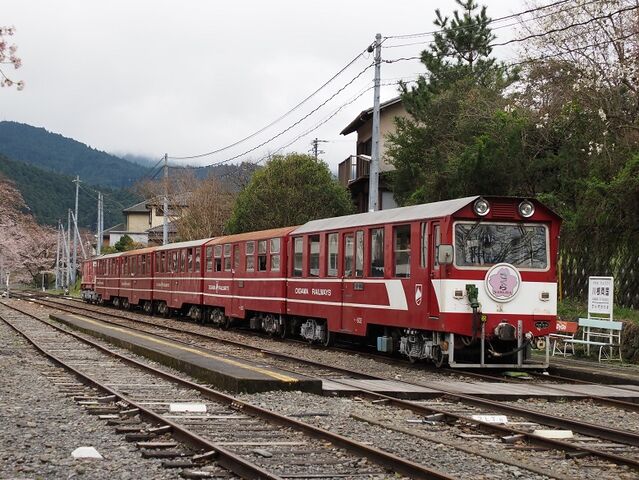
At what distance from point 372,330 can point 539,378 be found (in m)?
4.15

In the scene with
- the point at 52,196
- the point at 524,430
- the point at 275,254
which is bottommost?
the point at 524,430

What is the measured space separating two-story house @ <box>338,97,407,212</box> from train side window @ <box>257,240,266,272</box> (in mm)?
18640

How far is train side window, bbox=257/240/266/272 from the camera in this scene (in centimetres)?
2381

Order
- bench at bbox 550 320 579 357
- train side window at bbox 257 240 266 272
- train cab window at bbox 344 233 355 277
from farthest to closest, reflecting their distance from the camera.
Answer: train side window at bbox 257 240 266 272 → bench at bbox 550 320 579 357 → train cab window at bbox 344 233 355 277

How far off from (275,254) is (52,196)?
126m

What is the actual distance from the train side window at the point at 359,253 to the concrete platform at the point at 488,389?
170 inches

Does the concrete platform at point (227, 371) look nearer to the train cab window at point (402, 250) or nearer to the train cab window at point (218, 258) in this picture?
the train cab window at point (402, 250)

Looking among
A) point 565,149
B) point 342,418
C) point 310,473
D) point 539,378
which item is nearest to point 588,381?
point 539,378

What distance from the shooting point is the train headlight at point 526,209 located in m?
15.4

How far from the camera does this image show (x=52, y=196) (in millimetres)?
142625

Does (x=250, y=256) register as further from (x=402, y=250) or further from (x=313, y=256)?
(x=402, y=250)

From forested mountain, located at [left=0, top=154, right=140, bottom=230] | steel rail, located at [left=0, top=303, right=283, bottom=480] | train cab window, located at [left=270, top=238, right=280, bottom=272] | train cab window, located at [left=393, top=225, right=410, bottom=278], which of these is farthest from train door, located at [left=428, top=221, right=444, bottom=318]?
forested mountain, located at [left=0, top=154, right=140, bottom=230]

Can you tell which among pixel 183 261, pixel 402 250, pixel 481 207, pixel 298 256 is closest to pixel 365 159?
pixel 183 261

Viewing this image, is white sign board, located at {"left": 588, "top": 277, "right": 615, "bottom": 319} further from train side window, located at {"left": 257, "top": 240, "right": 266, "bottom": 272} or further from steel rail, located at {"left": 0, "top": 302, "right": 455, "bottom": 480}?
train side window, located at {"left": 257, "top": 240, "right": 266, "bottom": 272}
